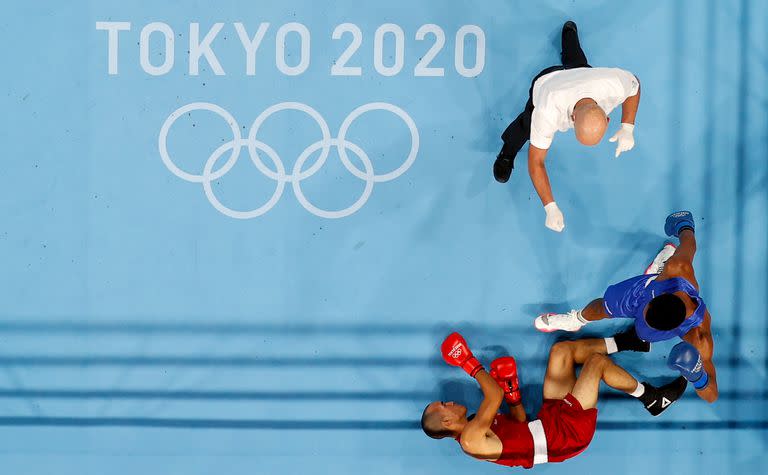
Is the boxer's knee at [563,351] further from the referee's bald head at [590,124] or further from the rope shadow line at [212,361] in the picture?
the referee's bald head at [590,124]

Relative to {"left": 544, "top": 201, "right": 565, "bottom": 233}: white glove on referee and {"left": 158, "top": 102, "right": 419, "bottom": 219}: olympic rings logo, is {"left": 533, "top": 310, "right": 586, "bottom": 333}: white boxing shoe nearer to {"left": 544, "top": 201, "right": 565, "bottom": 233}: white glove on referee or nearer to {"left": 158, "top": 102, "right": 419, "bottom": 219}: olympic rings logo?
{"left": 544, "top": 201, "right": 565, "bottom": 233}: white glove on referee

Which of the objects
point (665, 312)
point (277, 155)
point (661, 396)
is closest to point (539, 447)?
point (661, 396)

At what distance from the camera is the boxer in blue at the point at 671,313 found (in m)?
4.29

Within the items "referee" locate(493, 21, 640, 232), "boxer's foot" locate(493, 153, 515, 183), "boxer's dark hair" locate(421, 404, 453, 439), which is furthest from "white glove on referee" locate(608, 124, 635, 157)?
"boxer's dark hair" locate(421, 404, 453, 439)

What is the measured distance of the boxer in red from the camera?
16.0 feet

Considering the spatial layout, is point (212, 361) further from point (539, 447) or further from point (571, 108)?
point (571, 108)

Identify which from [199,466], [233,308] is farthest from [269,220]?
[199,466]

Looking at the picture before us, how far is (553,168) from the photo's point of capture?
5223 millimetres

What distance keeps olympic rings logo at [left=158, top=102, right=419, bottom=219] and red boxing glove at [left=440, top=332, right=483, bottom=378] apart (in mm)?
1340

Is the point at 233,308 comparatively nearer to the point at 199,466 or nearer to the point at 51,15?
the point at 199,466

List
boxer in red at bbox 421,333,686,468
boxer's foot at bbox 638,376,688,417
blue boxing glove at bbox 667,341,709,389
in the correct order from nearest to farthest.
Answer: blue boxing glove at bbox 667,341,709,389 < boxer in red at bbox 421,333,686,468 < boxer's foot at bbox 638,376,688,417

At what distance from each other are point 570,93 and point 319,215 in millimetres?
2116

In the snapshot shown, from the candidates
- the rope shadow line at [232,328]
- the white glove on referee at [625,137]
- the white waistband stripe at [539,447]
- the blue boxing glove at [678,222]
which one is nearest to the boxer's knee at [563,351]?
the rope shadow line at [232,328]

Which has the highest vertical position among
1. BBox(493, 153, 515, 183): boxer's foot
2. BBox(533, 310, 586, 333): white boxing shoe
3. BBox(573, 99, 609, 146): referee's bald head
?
BBox(573, 99, 609, 146): referee's bald head
